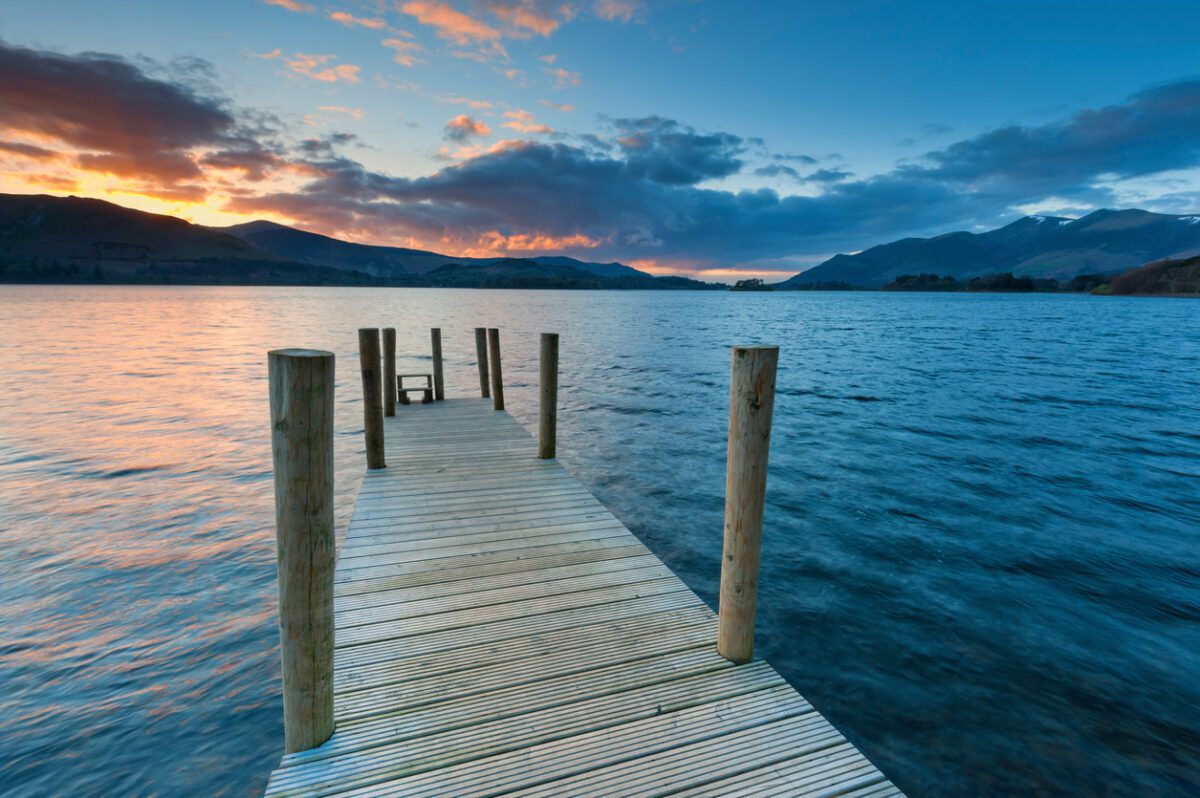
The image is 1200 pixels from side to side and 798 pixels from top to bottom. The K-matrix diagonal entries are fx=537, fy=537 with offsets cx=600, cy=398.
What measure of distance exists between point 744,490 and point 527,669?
78.0 inches

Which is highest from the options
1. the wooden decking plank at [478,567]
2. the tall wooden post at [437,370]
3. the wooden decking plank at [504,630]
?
the tall wooden post at [437,370]

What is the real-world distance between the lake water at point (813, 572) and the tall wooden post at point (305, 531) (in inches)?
73.3

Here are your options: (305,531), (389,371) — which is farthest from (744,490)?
(389,371)

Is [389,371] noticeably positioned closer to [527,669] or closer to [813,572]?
[813,572]

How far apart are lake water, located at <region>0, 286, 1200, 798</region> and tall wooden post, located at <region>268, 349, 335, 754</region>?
1862 millimetres

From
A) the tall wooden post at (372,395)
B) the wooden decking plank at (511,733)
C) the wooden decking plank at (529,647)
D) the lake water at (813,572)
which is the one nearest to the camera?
the wooden decking plank at (511,733)

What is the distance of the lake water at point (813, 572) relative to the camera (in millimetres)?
4523

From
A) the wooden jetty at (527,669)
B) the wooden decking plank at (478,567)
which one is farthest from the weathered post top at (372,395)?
the wooden decking plank at (478,567)

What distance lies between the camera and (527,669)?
3789mm

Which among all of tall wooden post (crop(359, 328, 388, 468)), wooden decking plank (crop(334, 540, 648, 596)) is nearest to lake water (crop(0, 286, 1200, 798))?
wooden decking plank (crop(334, 540, 648, 596))

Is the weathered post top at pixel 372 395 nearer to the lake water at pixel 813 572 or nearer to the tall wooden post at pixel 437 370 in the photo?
the lake water at pixel 813 572

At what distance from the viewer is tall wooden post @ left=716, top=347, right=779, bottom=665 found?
140 inches

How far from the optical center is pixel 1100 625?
6.42m

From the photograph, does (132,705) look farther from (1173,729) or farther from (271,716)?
(1173,729)
